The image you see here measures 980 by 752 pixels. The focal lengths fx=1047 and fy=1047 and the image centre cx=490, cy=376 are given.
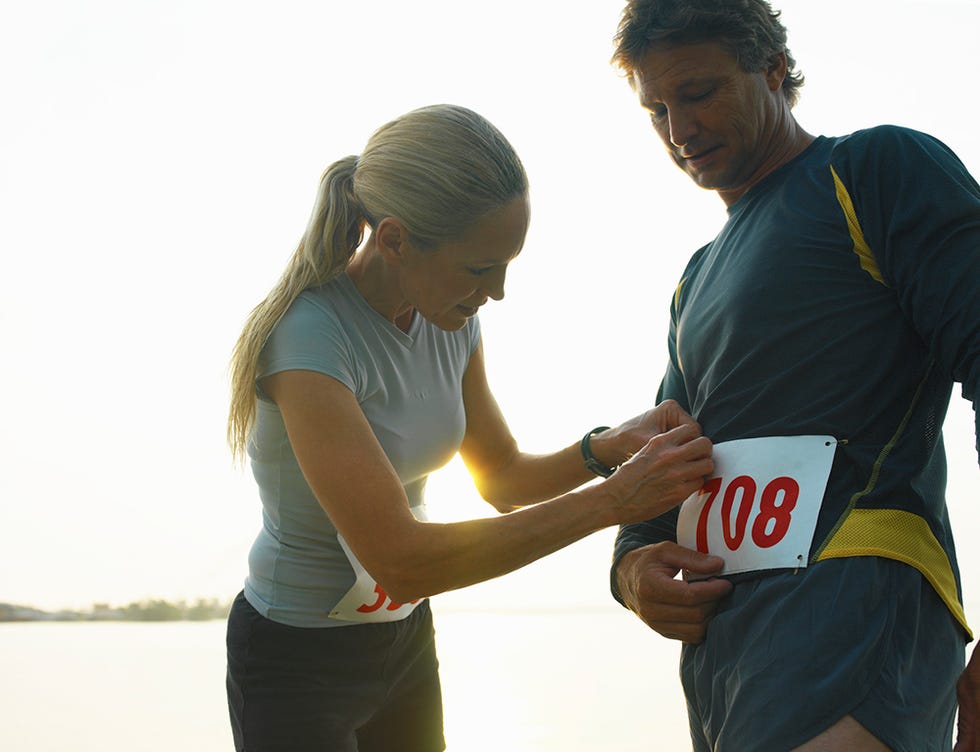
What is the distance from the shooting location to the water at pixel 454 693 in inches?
128

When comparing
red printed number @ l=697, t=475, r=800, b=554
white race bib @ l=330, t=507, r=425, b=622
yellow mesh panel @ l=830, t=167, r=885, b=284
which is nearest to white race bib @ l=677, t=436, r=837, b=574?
red printed number @ l=697, t=475, r=800, b=554

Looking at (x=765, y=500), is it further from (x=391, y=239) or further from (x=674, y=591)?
(x=391, y=239)

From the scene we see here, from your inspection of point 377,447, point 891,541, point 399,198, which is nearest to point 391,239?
point 399,198

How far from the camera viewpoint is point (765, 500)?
46.8 inches

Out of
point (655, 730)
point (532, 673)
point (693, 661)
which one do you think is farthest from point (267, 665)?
point (532, 673)

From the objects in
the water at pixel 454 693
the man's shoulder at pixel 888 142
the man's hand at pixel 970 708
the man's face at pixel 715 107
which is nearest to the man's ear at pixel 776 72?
the man's face at pixel 715 107

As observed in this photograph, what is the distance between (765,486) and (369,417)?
1.85 ft

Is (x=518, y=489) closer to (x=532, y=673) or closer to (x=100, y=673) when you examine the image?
(x=532, y=673)

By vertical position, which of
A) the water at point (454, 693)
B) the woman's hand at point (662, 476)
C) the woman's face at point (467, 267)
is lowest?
the water at point (454, 693)

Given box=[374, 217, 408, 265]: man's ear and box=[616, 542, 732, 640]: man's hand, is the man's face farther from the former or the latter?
box=[616, 542, 732, 640]: man's hand

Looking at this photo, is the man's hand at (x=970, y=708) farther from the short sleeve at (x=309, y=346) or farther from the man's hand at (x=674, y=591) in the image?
the short sleeve at (x=309, y=346)

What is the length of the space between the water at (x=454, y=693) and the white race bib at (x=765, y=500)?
1961mm

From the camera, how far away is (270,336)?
1.39 meters

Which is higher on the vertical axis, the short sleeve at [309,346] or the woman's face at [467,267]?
the woman's face at [467,267]
